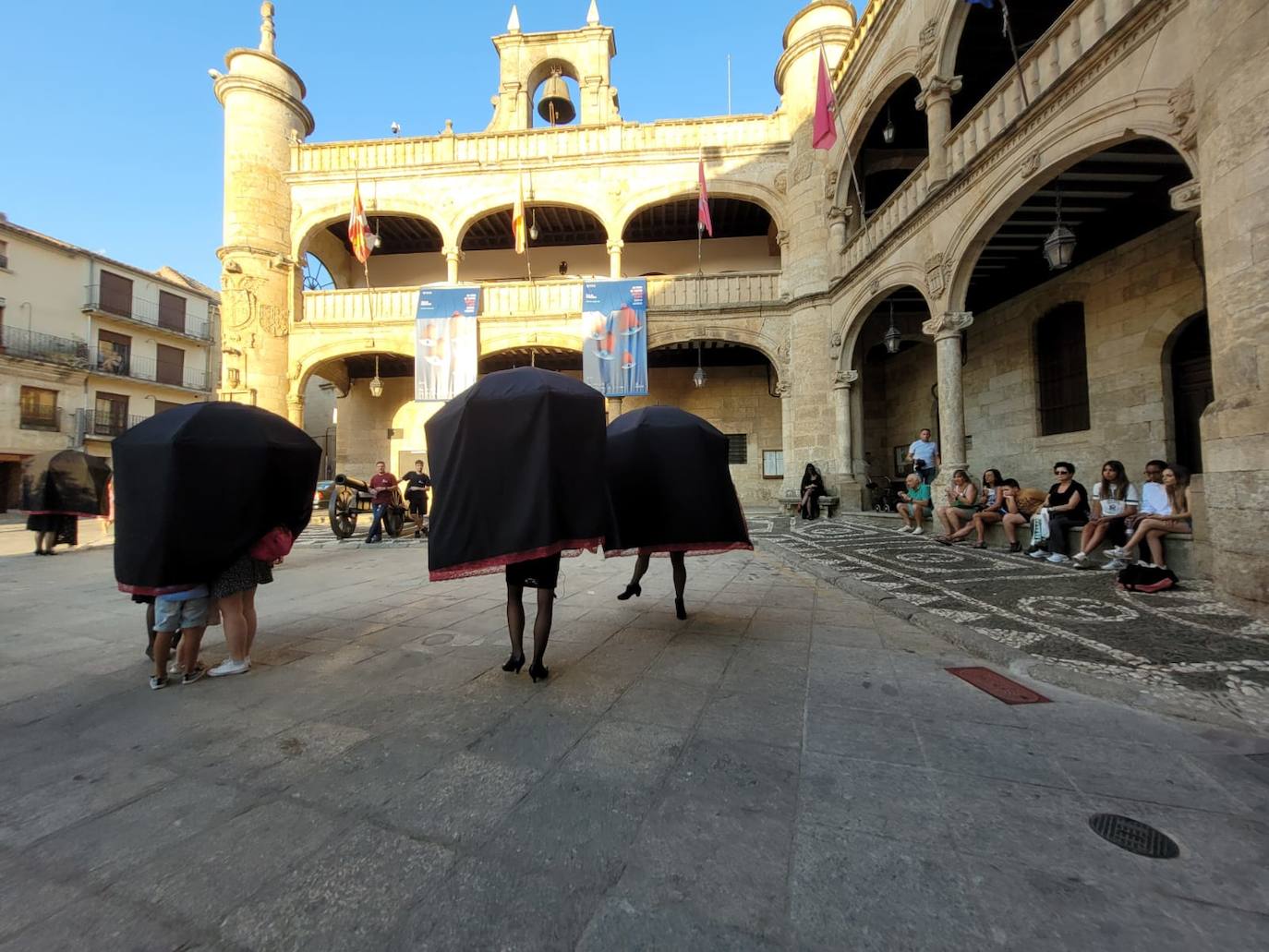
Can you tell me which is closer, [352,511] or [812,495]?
[352,511]

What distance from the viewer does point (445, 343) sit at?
52.9 ft

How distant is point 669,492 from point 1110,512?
5.75 m

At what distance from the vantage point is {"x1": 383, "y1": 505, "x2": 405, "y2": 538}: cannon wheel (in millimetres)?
11547

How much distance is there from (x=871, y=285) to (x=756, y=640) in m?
10.6

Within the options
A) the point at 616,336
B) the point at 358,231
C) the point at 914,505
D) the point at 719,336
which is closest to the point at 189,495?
the point at 914,505

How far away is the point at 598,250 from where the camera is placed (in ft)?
62.2

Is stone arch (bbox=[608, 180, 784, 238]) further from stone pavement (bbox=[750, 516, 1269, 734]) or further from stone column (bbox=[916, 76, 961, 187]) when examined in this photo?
stone pavement (bbox=[750, 516, 1269, 734])

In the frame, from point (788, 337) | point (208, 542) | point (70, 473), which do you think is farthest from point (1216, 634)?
point (70, 473)

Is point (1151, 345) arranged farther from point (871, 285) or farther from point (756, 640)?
point (756, 640)

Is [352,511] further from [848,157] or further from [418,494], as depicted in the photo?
[848,157]

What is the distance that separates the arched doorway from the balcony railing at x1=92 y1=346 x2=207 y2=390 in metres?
37.8

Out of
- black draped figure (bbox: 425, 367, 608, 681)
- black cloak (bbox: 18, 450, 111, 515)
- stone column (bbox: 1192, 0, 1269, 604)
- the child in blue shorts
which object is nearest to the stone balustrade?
black cloak (bbox: 18, 450, 111, 515)

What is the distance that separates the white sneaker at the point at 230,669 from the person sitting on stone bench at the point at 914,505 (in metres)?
9.98

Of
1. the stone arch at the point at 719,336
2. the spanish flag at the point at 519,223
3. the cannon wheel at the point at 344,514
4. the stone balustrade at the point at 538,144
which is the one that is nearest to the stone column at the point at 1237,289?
Answer: the stone arch at the point at 719,336
